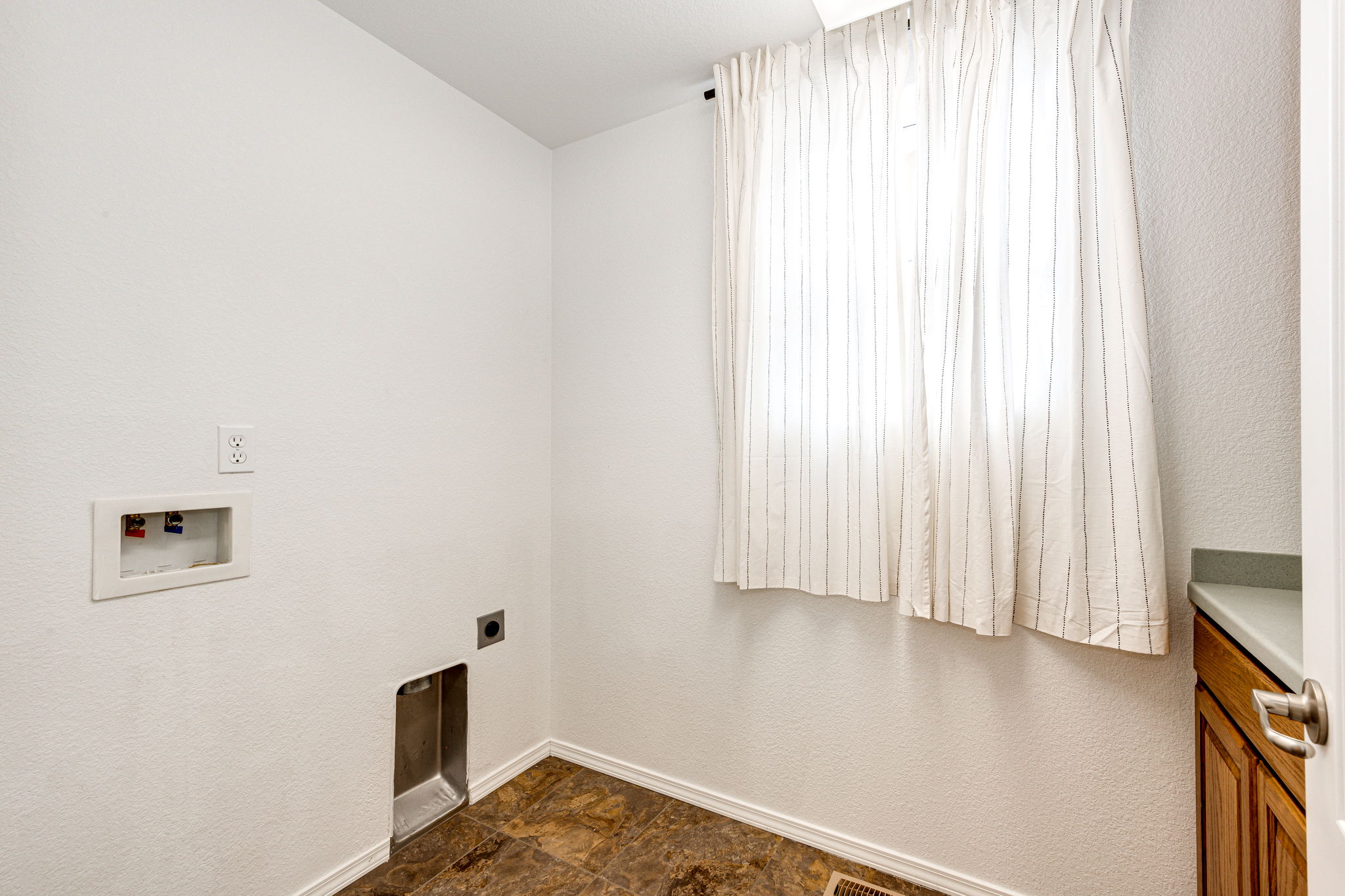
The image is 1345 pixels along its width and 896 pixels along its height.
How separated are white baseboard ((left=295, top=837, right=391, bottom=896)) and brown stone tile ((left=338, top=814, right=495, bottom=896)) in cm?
2

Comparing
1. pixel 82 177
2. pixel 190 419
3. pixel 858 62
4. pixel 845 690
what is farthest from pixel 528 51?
pixel 845 690

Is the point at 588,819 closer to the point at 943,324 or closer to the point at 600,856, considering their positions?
the point at 600,856

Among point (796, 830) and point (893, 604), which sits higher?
point (893, 604)

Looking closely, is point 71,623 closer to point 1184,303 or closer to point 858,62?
point 858,62

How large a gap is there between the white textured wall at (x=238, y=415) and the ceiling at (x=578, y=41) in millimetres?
98

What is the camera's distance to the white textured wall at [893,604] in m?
1.30

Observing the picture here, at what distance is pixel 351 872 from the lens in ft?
5.44

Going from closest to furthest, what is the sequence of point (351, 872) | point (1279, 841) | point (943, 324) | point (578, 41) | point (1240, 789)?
1. point (1279, 841)
2. point (1240, 789)
3. point (943, 324)
4. point (351, 872)
5. point (578, 41)

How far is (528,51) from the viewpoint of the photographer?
182 cm

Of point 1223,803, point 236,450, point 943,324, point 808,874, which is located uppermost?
point 943,324

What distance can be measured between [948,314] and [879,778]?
130 centimetres

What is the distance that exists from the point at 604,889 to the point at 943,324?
1754 millimetres

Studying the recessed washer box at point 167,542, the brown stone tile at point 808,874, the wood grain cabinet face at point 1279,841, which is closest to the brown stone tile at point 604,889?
the brown stone tile at point 808,874

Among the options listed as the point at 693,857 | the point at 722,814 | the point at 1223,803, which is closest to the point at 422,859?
the point at 693,857
